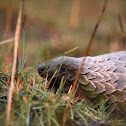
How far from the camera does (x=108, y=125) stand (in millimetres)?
1358

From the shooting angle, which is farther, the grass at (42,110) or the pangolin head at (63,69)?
the pangolin head at (63,69)

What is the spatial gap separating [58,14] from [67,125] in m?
6.46

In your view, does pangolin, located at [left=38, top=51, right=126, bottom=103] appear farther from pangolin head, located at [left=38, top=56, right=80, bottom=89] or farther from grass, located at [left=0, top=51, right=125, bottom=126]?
grass, located at [left=0, top=51, right=125, bottom=126]

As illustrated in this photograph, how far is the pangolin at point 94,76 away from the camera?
5.33 feet

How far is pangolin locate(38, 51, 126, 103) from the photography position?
5.33 feet

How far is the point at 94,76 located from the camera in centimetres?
165

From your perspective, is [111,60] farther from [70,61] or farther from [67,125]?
[67,125]

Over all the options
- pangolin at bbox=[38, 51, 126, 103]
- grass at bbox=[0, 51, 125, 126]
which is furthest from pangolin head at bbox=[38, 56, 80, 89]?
grass at bbox=[0, 51, 125, 126]

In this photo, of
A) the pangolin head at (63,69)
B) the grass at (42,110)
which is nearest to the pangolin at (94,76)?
the pangolin head at (63,69)

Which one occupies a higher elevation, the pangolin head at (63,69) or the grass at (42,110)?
the pangolin head at (63,69)

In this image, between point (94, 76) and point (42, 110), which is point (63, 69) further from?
point (42, 110)

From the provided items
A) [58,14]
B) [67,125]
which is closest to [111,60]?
[67,125]

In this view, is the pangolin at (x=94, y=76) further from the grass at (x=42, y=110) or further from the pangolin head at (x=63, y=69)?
the grass at (x=42, y=110)

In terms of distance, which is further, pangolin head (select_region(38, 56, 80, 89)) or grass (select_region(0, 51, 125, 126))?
pangolin head (select_region(38, 56, 80, 89))
